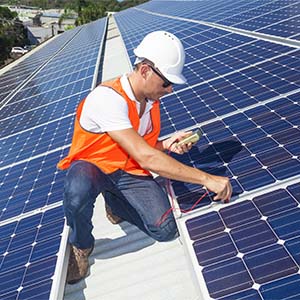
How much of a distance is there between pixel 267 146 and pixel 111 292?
258 centimetres

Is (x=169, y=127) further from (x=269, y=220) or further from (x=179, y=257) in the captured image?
(x=269, y=220)

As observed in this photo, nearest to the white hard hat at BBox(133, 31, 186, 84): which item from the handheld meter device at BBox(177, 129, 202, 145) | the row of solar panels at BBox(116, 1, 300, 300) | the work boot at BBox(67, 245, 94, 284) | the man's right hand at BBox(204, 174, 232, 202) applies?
the handheld meter device at BBox(177, 129, 202, 145)

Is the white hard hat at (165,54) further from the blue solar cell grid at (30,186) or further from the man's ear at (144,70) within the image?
the blue solar cell grid at (30,186)

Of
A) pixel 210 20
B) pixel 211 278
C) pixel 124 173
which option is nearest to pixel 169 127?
pixel 124 173

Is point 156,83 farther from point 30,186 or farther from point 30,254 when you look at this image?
point 30,186

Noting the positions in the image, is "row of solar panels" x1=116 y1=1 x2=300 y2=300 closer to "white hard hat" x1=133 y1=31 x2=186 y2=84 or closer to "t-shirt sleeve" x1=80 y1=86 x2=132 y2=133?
"t-shirt sleeve" x1=80 y1=86 x2=132 y2=133

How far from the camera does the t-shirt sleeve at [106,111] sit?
4539 mm

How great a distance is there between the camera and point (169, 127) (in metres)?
7.12

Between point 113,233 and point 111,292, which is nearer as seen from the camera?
point 111,292

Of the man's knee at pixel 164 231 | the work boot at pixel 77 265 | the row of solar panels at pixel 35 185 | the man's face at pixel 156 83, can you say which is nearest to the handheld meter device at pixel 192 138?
the man's face at pixel 156 83

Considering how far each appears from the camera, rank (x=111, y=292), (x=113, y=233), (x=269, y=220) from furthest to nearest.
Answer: (x=113, y=233) < (x=111, y=292) < (x=269, y=220)

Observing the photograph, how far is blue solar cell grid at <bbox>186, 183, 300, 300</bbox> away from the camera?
341cm

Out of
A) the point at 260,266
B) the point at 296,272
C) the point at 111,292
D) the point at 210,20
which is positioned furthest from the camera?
the point at 210,20

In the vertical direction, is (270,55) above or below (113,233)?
above
